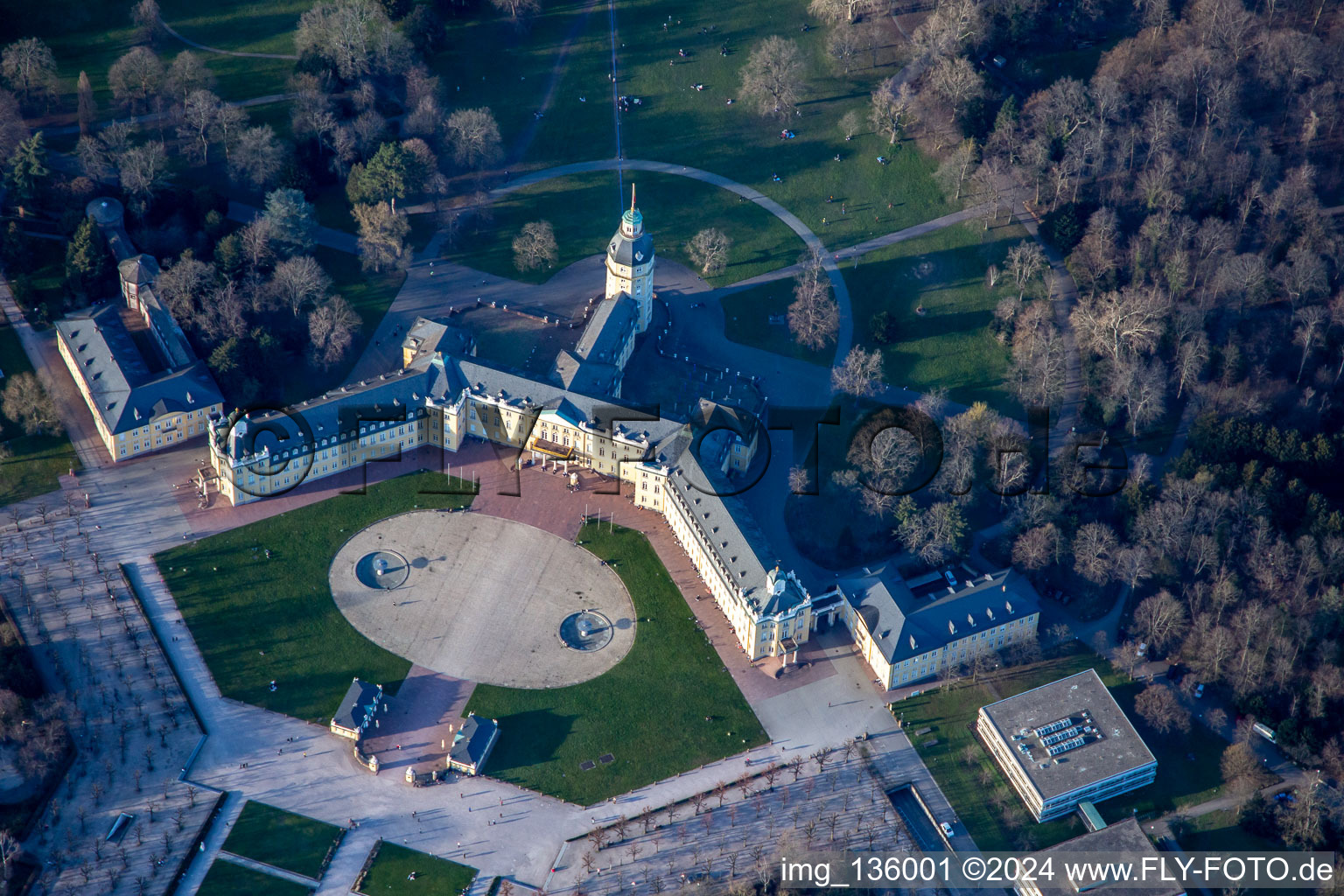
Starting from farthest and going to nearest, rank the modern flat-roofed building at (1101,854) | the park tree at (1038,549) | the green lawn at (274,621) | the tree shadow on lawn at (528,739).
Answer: the park tree at (1038,549) < the green lawn at (274,621) < the tree shadow on lawn at (528,739) < the modern flat-roofed building at (1101,854)

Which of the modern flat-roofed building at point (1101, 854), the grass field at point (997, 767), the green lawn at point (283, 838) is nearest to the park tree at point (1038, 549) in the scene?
the grass field at point (997, 767)

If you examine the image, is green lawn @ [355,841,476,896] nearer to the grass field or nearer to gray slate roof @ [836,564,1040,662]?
the grass field

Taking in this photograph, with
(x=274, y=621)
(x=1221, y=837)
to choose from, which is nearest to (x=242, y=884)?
(x=274, y=621)

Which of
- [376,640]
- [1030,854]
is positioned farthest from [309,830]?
[1030,854]

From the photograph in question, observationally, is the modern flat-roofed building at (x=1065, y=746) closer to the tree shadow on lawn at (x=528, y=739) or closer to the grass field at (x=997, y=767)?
the grass field at (x=997, y=767)

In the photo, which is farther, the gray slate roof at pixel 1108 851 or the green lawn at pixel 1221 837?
the green lawn at pixel 1221 837

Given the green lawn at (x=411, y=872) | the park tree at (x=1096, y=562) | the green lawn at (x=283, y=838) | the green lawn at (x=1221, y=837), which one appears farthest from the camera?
the park tree at (x=1096, y=562)

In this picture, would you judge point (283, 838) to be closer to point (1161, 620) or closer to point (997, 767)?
point (997, 767)
